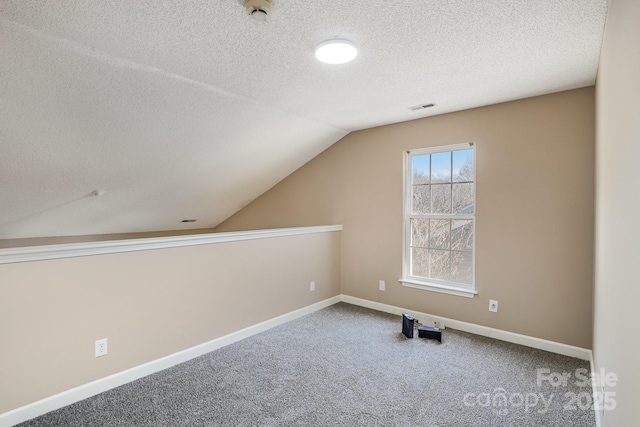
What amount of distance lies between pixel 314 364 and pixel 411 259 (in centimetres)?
180

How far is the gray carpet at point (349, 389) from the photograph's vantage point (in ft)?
6.77

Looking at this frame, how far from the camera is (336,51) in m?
2.09

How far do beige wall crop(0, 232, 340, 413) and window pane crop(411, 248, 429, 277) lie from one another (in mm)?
1514

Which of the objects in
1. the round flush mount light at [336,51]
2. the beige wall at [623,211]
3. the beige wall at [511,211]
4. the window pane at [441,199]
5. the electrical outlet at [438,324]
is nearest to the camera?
the beige wall at [623,211]

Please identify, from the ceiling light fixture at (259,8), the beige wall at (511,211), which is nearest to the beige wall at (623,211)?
the beige wall at (511,211)

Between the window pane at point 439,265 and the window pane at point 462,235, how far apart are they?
0.14 metres

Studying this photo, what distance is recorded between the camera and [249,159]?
155 inches

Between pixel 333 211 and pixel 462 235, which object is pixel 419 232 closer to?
pixel 462 235

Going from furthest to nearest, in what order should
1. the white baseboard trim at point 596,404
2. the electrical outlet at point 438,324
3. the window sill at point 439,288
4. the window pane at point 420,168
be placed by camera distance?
the window pane at point 420,168 → the electrical outlet at point 438,324 → the window sill at point 439,288 → the white baseboard trim at point 596,404

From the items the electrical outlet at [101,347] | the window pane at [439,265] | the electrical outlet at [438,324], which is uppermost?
the window pane at [439,265]

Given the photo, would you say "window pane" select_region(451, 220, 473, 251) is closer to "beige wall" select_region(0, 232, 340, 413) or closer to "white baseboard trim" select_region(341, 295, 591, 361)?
"white baseboard trim" select_region(341, 295, 591, 361)

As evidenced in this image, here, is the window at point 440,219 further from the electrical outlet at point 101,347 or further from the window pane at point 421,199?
the electrical outlet at point 101,347

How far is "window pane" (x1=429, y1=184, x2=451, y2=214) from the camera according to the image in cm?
366

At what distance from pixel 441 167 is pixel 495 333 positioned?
1.77 meters
